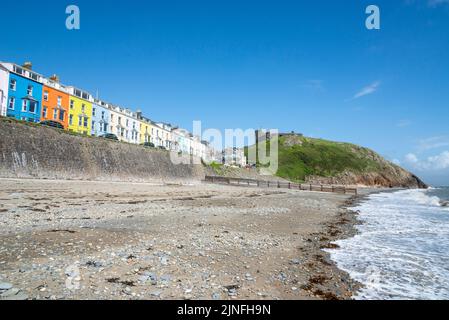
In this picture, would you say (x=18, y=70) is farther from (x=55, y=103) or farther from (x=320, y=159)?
(x=320, y=159)

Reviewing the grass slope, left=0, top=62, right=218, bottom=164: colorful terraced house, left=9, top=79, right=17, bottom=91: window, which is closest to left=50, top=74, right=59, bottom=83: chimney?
left=0, top=62, right=218, bottom=164: colorful terraced house

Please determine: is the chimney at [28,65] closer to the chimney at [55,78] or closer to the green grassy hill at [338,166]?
the chimney at [55,78]

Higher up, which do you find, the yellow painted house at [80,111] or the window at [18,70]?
the window at [18,70]

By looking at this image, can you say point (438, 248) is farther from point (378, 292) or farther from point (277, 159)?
point (277, 159)

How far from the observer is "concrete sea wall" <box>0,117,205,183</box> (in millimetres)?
32403

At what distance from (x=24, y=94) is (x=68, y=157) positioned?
1973cm

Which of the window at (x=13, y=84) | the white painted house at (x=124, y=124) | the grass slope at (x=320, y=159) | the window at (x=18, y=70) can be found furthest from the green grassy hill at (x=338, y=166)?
the window at (x=13, y=84)

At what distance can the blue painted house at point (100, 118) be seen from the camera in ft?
213

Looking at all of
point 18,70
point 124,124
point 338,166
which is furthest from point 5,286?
point 338,166

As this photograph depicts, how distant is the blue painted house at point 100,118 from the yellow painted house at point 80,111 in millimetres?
1323

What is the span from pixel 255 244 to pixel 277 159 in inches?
5202

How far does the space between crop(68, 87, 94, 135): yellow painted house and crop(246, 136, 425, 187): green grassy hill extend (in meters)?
82.2
